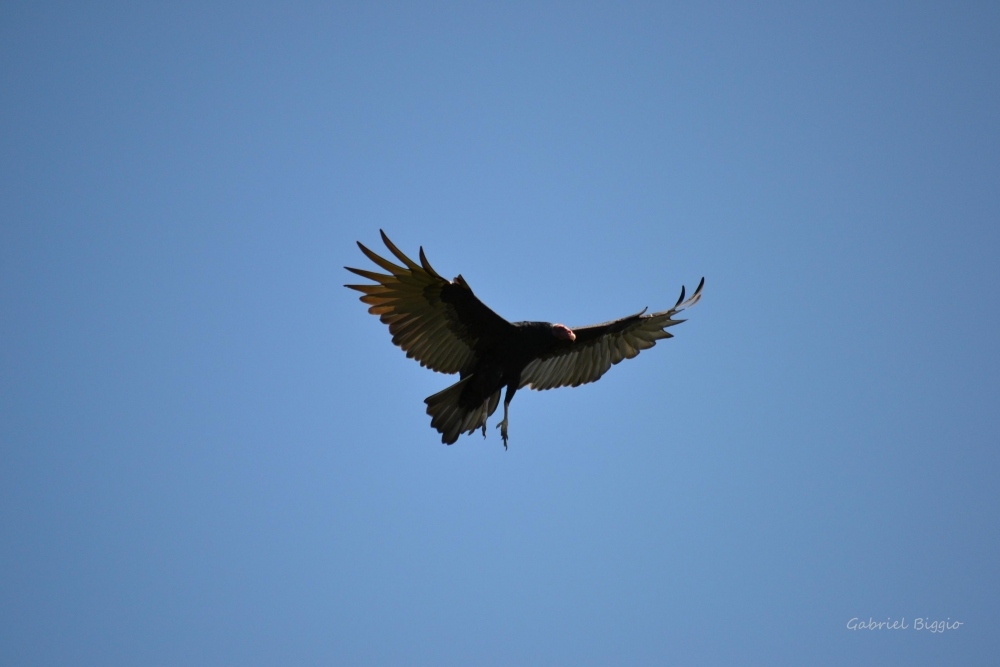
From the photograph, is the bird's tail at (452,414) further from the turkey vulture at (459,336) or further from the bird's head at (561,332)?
the bird's head at (561,332)

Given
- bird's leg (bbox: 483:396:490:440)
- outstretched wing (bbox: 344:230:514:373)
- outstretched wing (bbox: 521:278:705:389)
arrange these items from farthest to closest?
1. outstretched wing (bbox: 521:278:705:389)
2. bird's leg (bbox: 483:396:490:440)
3. outstretched wing (bbox: 344:230:514:373)

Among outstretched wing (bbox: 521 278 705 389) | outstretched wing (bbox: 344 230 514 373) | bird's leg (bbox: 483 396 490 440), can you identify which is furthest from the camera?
outstretched wing (bbox: 521 278 705 389)

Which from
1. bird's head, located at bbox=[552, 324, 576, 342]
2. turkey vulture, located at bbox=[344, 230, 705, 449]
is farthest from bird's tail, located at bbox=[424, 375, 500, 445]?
bird's head, located at bbox=[552, 324, 576, 342]

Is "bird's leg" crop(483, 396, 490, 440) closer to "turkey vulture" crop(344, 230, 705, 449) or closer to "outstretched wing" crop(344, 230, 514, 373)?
"turkey vulture" crop(344, 230, 705, 449)

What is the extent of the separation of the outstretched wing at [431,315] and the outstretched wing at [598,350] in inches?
41.7

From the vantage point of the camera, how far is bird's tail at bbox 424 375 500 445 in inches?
302

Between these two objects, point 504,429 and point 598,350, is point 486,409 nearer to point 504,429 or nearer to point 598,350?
point 504,429

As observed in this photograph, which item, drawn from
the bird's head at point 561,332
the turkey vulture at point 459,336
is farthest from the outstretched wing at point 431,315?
the bird's head at point 561,332

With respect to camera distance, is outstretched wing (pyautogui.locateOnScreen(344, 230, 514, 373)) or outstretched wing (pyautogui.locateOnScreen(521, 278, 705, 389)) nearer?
outstretched wing (pyautogui.locateOnScreen(344, 230, 514, 373))

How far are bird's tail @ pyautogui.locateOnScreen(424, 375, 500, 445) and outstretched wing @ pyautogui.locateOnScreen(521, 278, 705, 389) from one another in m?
1.38

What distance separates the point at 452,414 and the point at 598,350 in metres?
2.40

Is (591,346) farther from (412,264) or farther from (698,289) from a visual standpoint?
(412,264)

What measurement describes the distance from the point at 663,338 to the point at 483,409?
9.21ft

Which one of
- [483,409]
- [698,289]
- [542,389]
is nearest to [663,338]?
[698,289]
